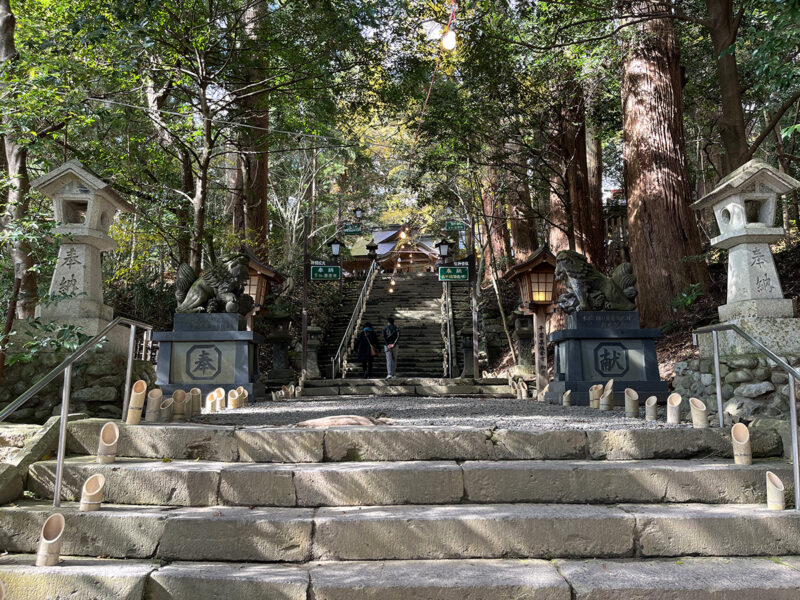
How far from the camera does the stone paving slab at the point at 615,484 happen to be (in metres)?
3.56

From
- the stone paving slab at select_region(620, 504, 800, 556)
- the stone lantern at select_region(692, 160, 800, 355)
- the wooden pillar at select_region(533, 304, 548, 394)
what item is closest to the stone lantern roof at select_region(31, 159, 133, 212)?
the stone paving slab at select_region(620, 504, 800, 556)

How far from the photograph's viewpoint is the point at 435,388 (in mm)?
11016

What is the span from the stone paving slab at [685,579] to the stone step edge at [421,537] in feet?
0.33

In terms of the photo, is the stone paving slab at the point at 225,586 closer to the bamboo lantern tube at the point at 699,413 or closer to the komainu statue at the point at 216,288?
the bamboo lantern tube at the point at 699,413

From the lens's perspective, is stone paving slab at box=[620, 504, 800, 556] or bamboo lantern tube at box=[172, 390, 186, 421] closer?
stone paving slab at box=[620, 504, 800, 556]

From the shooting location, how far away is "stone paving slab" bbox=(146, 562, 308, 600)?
2.74 meters

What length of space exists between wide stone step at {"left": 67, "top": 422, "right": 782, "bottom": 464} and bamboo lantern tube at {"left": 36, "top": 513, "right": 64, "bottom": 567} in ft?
3.88

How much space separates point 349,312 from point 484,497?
15.0 metres

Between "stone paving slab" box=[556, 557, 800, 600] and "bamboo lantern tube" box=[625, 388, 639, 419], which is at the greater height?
"bamboo lantern tube" box=[625, 388, 639, 419]

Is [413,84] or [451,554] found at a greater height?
[413,84]

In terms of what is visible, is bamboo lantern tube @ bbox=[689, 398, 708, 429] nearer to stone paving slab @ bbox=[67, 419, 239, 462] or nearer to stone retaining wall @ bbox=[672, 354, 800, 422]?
stone retaining wall @ bbox=[672, 354, 800, 422]

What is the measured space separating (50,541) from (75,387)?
8.08 ft

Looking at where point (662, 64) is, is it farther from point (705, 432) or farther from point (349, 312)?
point (349, 312)

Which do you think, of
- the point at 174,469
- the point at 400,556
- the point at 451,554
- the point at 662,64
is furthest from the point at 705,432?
the point at 662,64
